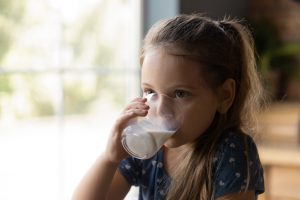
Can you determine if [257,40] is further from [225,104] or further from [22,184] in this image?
[225,104]

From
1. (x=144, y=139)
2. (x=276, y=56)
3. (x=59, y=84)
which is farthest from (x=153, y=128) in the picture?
(x=276, y=56)

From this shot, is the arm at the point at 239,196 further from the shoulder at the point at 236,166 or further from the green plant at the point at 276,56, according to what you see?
the green plant at the point at 276,56

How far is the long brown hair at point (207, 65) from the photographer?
1.03 meters

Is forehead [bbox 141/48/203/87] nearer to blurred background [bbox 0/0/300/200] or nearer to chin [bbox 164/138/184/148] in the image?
chin [bbox 164/138/184/148]

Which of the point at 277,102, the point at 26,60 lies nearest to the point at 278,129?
the point at 277,102

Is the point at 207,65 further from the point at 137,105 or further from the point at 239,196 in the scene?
the point at 239,196

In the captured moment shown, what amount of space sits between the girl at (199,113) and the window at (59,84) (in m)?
1.05

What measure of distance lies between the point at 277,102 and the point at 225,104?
8.24 ft

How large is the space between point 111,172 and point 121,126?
4.9 inches

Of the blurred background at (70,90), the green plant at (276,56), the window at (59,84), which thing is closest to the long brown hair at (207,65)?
the blurred background at (70,90)

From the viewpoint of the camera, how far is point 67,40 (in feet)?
7.55

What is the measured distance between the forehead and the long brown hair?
12 mm

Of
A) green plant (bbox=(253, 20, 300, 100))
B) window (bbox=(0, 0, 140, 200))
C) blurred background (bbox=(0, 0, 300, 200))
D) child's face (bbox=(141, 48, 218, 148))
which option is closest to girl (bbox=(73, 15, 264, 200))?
child's face (bbox=(141, 48, 218, 148))

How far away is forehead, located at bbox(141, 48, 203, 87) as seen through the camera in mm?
990
